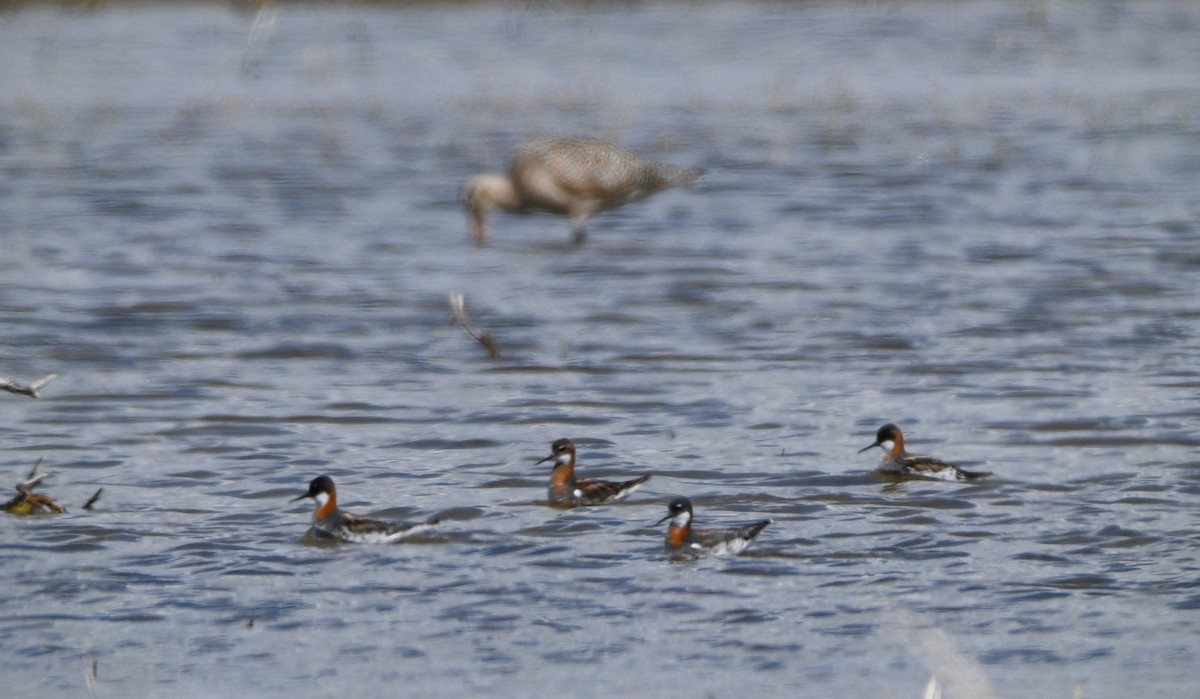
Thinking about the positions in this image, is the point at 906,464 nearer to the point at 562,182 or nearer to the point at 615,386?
the point at 615,386

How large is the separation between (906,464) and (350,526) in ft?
9.27

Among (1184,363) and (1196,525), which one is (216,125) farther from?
(1196,525)

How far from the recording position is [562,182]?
676 inches

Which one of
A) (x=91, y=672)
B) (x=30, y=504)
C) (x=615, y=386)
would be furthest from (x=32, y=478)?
(x=615, y=386)

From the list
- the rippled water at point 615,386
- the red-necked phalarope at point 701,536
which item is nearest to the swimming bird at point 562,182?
the rippled water at point 615,386

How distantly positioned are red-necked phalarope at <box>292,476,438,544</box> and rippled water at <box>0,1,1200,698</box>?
0.09 meters

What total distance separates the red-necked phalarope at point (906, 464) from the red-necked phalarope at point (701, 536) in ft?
3.79

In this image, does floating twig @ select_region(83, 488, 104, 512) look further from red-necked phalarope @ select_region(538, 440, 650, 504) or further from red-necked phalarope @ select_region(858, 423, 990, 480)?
red-necked phalarope @ select_region(858, 423, 990, 480)

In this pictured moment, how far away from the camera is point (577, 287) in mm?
15508

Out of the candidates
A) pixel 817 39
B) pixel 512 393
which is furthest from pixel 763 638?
pixel 817 39


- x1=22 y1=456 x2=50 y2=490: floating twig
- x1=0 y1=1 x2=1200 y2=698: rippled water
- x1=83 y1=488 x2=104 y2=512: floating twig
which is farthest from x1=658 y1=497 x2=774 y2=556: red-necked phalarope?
x1=22 y1=456 x2=50 y2=490: floating twig

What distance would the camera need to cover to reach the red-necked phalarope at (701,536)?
8.21m

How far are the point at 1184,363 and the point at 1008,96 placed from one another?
14964mm

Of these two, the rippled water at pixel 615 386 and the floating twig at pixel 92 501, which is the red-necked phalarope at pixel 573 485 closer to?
the rippled water at pixel 615 386
